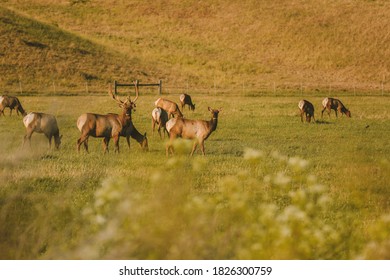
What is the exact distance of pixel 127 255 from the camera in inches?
187

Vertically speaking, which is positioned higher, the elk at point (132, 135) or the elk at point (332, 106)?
the elk at point (132, 135)

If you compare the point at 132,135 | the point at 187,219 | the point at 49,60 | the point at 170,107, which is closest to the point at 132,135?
the point at 132,135

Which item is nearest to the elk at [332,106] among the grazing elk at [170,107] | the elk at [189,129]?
the grazing elk at [170,107]

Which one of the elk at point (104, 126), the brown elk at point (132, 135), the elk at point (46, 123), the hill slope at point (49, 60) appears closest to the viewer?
the elk at point (46, 123)

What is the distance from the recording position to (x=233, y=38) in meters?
88.2

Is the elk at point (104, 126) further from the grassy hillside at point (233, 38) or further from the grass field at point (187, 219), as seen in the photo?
the grassy hillside at point (233, 38)

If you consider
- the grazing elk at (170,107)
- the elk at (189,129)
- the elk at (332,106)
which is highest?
the elk at (189,129)

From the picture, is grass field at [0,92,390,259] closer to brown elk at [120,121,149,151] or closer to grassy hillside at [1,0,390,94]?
brown elk at [120,121,149,151]

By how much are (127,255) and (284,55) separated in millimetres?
78094

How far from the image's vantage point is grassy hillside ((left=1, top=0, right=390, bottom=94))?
226 ft

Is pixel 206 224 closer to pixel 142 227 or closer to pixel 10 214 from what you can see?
pixel 142 227

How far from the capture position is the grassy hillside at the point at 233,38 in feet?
226

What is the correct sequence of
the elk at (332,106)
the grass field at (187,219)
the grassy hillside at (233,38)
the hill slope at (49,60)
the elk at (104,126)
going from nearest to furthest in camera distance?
the grass field at (187,219) < the elk at (104,126) < the elk at (332,106) < the hill slope at (49,60) < the grassy hillside at (233,38)

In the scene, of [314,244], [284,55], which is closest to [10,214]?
[314,244]
